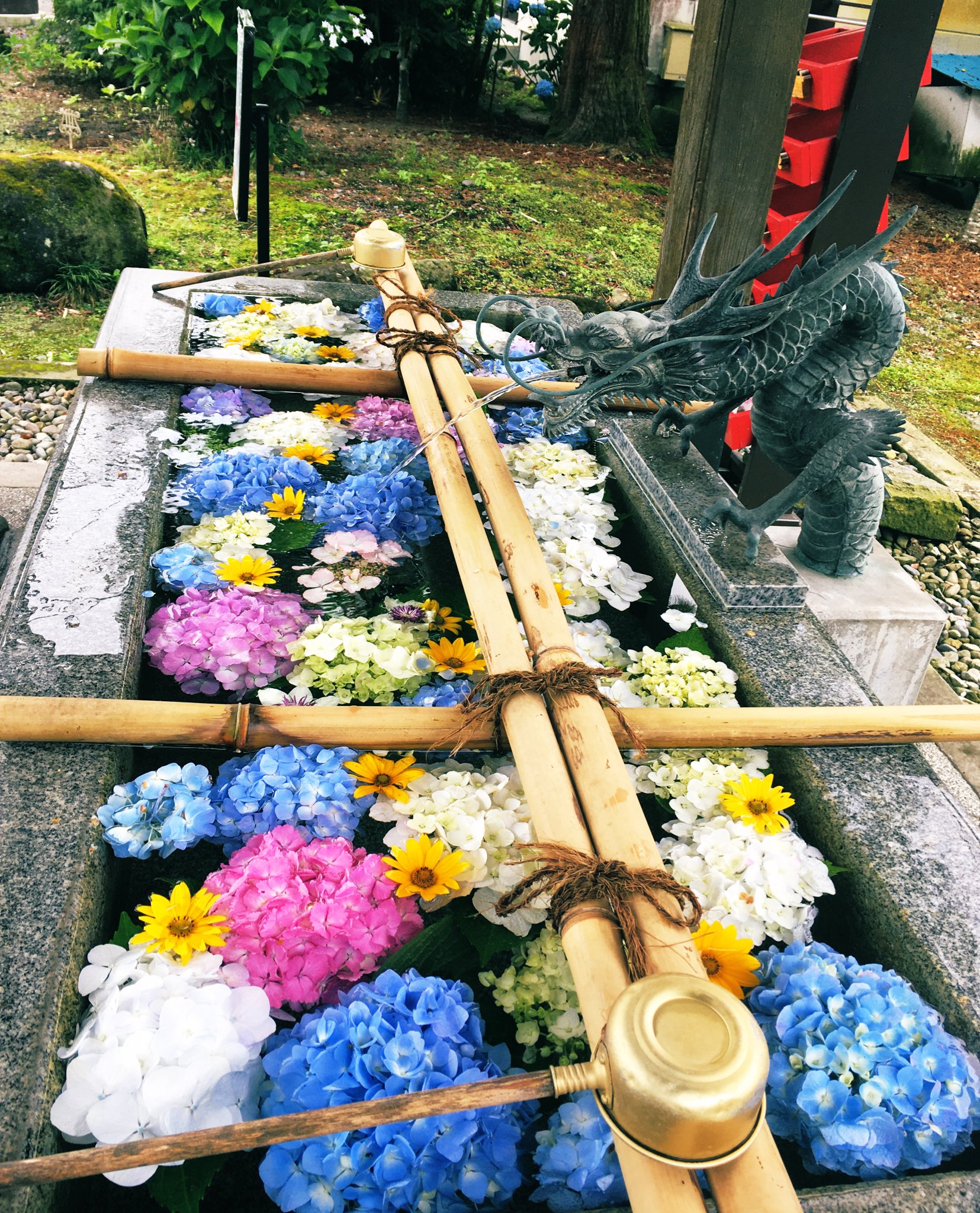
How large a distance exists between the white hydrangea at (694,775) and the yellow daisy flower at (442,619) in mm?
624

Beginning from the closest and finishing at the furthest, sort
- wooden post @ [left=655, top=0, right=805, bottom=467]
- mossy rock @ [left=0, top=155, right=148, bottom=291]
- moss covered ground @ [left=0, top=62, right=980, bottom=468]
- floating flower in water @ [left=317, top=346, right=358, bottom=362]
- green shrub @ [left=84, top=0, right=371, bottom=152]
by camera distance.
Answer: wooden post @ [left=655, top=0, right=805, bottom=467] → floating flower in water @ [left=317, top=346, right=358, bottom=362] → mossy rock @ [left=0, top=155, right=148, bottom=291] → moss covered ground @ [left=0, top=62, right=980, bottom=468] → green shrub @ [left=84, top=0, right=371, bottom=152]

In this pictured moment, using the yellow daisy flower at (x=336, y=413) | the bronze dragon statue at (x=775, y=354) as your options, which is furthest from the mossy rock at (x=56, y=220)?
the bronze dragon statue at (x=775, y=354)

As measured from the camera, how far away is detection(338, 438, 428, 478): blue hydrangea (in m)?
3.02

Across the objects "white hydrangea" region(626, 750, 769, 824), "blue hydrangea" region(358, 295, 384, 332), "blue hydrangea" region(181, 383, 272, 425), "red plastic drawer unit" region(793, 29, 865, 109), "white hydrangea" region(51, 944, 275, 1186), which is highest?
"red plastic drawer unit" region(793, 29, 865, 109)

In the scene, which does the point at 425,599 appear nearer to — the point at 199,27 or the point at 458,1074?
the point at 458,1074

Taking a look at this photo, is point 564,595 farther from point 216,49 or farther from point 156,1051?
point 216,49

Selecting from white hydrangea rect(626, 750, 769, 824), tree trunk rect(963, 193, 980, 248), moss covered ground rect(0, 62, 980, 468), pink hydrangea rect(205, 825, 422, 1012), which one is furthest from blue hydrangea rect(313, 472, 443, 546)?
tree trunk rect(963, 193, 980, 248)

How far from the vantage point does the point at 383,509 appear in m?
2.76

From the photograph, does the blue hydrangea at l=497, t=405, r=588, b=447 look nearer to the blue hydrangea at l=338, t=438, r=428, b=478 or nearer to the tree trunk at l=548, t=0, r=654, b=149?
the blue hydrangea at l=338, t=438, r=428, b=478

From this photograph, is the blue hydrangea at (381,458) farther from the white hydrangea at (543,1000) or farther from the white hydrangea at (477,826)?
the white hydrangea at (543,1000)

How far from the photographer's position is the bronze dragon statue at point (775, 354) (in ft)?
7.53

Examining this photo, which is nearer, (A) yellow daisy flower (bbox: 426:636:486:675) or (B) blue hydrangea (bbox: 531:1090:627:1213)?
(B) blue hydrangea (bbox: 531:1090:627:1213)

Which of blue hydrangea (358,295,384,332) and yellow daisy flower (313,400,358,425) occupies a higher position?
blue hydrangea (358,295,384,332)

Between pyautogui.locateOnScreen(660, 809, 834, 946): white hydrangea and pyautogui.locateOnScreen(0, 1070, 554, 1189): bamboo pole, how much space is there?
0.73 meters
